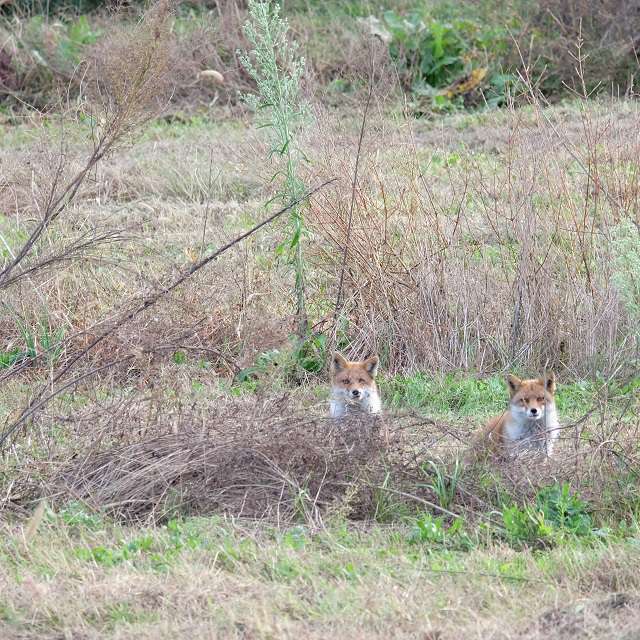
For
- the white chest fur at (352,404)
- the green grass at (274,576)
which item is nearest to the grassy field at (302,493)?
the green grass at (274,576)

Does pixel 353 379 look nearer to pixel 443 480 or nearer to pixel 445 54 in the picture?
pixel 443 480

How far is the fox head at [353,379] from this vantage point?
27.3 feet

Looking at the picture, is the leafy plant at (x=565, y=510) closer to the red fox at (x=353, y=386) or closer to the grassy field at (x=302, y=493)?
the grassy field at (x=302, y=493)

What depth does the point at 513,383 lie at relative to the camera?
8.04 m

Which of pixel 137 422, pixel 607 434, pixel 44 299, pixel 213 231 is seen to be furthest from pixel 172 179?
pixel 607 434

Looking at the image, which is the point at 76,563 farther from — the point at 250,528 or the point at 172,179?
the point at 172,179

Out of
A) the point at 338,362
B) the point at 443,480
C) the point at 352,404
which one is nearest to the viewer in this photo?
the point at 443,480

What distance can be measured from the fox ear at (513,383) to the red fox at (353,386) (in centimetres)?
94

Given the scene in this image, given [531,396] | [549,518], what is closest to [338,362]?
[531,396]

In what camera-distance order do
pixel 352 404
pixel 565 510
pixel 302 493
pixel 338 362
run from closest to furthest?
pixel 565 510
pixel 302 493
pixel 352 404
pixel 338 362

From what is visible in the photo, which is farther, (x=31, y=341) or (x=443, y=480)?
(x=31, y=341)

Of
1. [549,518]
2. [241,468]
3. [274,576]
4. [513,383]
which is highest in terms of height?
[274,576]

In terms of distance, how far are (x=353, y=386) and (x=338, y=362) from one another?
0.37 metres

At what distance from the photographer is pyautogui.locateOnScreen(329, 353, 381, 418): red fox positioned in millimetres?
8164
